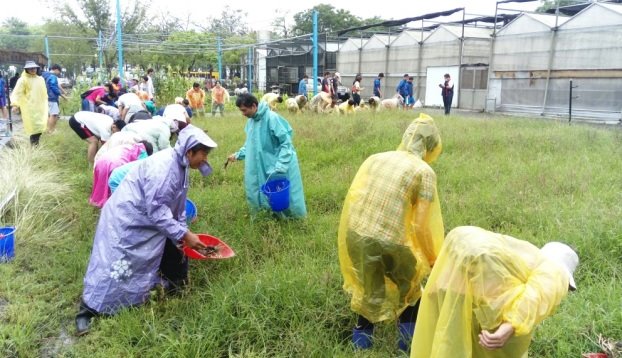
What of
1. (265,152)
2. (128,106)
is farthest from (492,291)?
(128,106)

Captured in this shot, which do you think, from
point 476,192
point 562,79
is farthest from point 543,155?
point 562,79

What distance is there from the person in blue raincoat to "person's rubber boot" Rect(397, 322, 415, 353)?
203 cm

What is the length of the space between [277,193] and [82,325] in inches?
72.3

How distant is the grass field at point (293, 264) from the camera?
2.82m

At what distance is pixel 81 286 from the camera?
3648 millimetres

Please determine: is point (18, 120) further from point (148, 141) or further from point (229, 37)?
point (229, 37)

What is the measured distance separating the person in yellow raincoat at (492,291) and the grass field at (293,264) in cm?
106

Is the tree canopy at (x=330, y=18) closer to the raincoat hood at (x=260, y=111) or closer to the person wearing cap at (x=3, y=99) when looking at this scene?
the person wearing cap at (x=3, y=99)

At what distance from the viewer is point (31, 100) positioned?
841cm

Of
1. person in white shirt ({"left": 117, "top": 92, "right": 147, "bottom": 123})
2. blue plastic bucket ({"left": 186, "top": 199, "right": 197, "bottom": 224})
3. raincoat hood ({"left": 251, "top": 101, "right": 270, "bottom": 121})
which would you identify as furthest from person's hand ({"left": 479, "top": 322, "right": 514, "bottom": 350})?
person in white shirt ({"left": 117, "top": 92, "right": 147, "bottom": 123})

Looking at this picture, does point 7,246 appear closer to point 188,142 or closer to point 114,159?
point 114,159

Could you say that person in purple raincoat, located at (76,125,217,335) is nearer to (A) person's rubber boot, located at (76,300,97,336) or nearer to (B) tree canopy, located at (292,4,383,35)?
(A) person's rubber boot, located at (76,300,97,336)

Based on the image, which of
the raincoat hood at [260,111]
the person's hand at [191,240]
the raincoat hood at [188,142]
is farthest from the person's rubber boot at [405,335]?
the raincoat hood at [260,111]

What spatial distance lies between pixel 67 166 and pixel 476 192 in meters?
6.08
